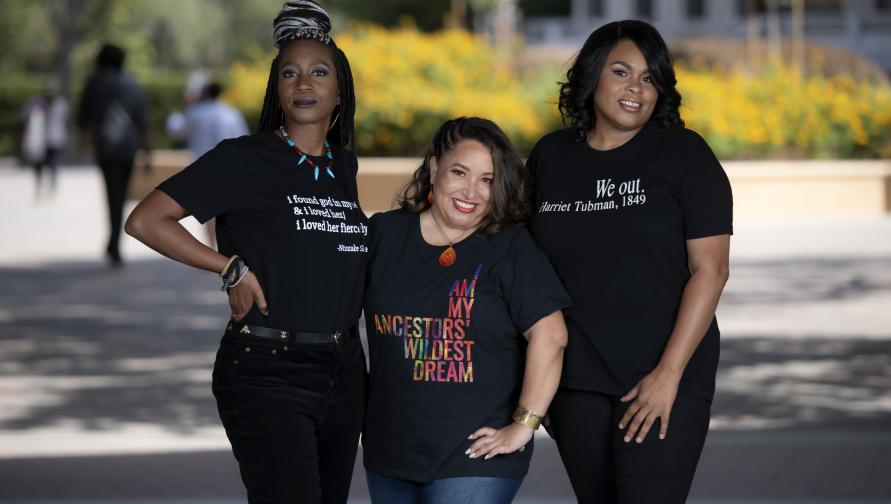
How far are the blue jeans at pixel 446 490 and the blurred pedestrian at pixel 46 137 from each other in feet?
70.9

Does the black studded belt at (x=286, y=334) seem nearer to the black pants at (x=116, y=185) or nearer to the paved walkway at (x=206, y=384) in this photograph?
the paved walkway at (x=206, y=384)

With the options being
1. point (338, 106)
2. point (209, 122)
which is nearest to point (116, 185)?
point (209, 122)

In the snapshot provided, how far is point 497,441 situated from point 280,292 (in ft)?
2.19

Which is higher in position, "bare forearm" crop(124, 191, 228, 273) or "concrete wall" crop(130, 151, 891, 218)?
"bare forearm" crop(124, 191, 228, 273)

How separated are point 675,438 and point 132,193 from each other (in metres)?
19.6

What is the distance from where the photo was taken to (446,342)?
11.4 feet

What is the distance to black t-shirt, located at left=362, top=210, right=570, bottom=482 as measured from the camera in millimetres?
3461

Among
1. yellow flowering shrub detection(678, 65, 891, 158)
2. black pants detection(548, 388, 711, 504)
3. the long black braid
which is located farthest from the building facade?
black pants detection(548, 388, 711, 504)

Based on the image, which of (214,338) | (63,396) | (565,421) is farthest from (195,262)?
(214,338)

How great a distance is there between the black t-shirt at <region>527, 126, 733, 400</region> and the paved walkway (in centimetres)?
227

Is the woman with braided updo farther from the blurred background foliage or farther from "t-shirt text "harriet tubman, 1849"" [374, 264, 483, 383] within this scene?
the blurred background foliage

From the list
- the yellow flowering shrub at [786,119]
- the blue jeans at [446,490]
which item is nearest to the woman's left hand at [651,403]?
the blue jeans at [446,490]

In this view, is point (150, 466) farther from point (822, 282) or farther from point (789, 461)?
point (822, 282)

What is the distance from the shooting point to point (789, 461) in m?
6.30
